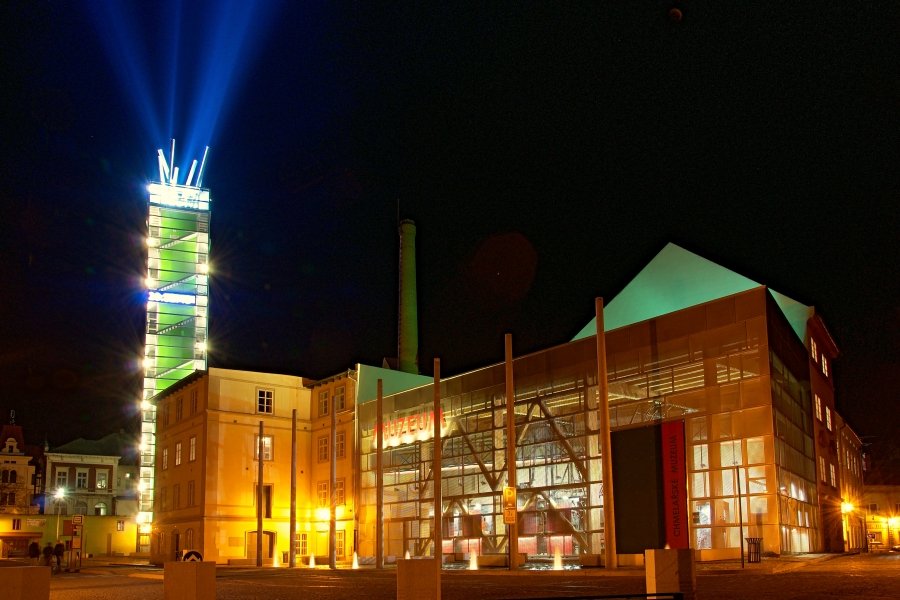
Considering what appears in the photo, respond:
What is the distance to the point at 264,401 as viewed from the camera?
207ft

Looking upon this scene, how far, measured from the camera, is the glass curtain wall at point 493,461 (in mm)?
42125

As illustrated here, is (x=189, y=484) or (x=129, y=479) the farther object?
(x=129, y=479)

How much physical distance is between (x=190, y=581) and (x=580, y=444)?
32613 mm

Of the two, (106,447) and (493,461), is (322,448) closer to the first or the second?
(493,461)

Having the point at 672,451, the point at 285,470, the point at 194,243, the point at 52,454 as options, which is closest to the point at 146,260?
the point at 194,243

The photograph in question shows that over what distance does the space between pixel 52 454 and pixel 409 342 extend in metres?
51.9

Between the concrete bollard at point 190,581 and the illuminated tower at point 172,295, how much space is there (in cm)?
7293

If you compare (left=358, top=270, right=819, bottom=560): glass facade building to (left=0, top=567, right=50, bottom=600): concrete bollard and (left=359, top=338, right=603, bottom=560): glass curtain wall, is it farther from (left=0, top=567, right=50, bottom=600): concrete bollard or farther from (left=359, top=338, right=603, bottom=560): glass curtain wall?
(left=0, top=567, right=50, bottom=600): concrete bollard

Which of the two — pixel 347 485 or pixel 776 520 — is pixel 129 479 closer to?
pixel 347 485

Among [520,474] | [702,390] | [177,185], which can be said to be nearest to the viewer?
[702,390]

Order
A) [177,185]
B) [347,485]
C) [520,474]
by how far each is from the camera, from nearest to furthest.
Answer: [520,474], [347,485], [177,185]

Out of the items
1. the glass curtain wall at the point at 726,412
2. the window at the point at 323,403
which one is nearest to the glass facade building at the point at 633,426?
the glass curtain wall at the point at 726,412

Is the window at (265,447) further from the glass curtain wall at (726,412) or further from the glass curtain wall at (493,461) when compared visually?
the glass curtain wall at (726,412)

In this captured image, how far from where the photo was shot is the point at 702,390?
37.2 meters
